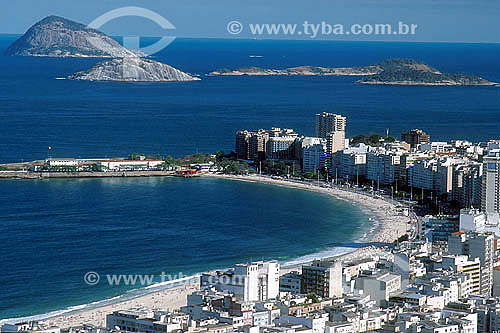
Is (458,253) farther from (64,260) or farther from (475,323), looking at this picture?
(64,260)

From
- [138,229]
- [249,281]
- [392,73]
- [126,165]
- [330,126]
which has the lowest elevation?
[138,229]

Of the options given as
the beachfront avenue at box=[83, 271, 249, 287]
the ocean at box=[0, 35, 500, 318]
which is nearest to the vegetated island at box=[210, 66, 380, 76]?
the ocean at box=[0, 35, 500, 318]

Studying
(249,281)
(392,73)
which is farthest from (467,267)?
(392,73)

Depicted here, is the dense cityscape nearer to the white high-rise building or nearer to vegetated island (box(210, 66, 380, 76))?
the white high-rise building

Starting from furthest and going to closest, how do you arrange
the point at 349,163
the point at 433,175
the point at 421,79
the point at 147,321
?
the point at 421,79 → the point at 349,163 → the point at 433,175 → the point at 147,321

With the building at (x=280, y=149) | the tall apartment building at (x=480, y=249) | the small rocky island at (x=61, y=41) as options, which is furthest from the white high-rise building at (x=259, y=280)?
the small rocky island at (x=61, y=41)

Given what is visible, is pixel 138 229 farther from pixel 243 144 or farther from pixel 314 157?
pixel 243 144
